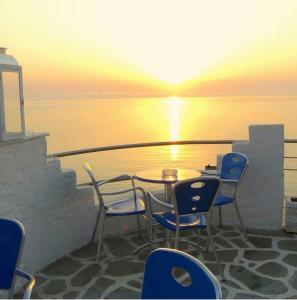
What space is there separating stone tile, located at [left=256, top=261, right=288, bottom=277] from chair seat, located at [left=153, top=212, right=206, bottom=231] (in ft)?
2.19

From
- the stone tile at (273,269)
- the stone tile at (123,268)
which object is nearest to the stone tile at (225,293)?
the stone tile at (273,269)

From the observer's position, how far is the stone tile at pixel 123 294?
285 centimetres

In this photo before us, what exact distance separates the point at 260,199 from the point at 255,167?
35 centimetres

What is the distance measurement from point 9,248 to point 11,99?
5.28ft

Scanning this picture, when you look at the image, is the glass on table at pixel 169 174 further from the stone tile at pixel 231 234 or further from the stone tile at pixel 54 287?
the stone tile at pixel 54 287

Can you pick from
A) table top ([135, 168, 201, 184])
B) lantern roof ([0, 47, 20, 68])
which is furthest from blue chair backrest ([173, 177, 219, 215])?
lantern roof ([0, 47, 20, 68])

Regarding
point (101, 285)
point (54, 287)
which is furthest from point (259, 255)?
point (54, 287)

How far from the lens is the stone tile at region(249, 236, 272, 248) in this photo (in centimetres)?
376

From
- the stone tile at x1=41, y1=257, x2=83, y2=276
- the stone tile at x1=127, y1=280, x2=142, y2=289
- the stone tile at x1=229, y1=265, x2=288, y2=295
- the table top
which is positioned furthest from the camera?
the table top

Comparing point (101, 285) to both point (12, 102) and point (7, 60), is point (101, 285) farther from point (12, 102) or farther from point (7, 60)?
point (7, 60)

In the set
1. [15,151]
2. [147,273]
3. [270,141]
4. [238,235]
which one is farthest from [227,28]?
[147,273]

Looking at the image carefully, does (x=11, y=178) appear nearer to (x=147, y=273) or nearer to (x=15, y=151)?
(x=15, y=151)

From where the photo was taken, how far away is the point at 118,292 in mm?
2918

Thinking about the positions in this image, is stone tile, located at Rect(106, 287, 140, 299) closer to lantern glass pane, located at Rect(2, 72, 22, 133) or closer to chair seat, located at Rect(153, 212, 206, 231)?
chair seat, located at Rect(153, 212, 206, 231)
